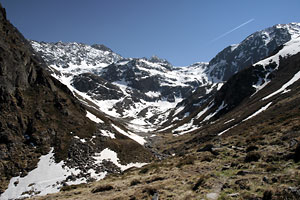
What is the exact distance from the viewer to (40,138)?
39.2 metres

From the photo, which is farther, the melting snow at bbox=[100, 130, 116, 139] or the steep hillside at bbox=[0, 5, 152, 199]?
the melting snow at bbox=[100, 130, 116, 139]

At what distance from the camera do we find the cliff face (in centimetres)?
3425

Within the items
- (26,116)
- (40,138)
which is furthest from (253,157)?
(26,116)

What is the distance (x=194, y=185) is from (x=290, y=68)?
362 ft

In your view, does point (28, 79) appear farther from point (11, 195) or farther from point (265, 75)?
point (265, 75)

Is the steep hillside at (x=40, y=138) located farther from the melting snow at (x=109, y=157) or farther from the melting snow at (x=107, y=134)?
the melting snow at (x=107, y=134)

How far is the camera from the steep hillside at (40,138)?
104ft

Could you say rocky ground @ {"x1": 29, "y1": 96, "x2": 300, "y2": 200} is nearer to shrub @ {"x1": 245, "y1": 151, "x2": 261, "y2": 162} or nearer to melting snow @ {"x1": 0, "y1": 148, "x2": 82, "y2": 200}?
shrub @ {"x1": 245, "y1": 151, "x2": 261, "y2": 162}

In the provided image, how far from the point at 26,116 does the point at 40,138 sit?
6510mm

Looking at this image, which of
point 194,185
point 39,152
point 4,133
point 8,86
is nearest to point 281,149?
point 194,185

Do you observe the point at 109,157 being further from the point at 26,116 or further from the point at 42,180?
the point at 26,116

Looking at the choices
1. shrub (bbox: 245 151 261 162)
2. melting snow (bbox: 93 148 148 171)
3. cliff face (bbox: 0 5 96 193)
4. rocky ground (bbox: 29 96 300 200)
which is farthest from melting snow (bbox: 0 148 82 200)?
shrub (bbox: 245 151 261 162)

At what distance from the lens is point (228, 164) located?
1639 centimetres

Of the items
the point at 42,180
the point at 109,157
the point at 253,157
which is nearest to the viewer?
the point at 253,157
